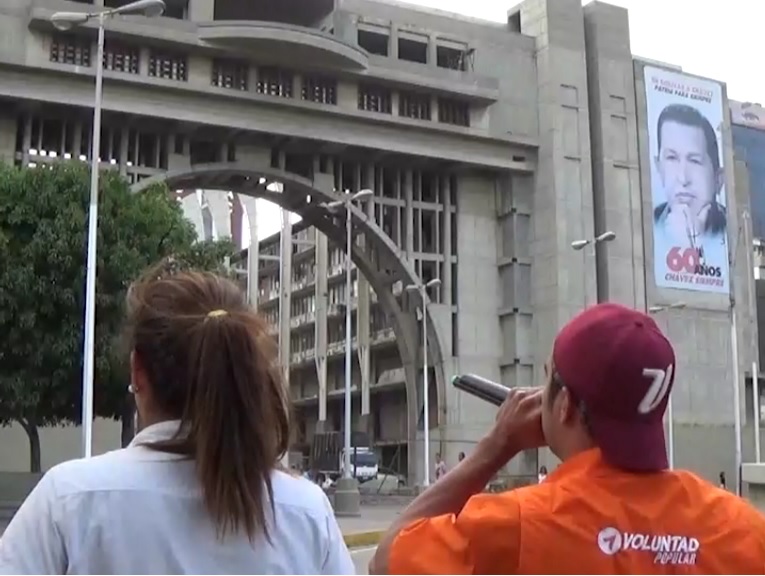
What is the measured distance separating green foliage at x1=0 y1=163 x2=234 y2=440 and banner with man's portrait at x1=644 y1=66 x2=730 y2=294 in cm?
2260

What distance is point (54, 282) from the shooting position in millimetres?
21750

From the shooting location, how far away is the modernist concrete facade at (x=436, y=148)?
103ft

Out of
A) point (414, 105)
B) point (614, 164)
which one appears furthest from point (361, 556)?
point (614, 164)

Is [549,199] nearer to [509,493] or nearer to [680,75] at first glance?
[680,75]

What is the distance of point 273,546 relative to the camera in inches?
80.8

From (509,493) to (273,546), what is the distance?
549 millimetres

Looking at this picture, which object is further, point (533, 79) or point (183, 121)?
point (533, 79)

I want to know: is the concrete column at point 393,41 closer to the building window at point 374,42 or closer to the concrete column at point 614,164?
the building window at point 374,42

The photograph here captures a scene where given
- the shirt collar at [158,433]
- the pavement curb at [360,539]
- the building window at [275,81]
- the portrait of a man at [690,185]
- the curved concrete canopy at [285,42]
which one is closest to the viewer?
the shirt collar at [158,433]

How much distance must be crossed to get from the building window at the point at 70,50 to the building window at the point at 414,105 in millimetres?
10635

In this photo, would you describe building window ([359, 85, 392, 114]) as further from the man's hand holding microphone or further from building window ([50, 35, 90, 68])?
the man's hand holding microphone

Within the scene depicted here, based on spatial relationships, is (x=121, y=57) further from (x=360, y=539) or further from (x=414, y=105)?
(x=360, y=539)

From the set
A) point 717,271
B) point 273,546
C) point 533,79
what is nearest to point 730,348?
point 717,271

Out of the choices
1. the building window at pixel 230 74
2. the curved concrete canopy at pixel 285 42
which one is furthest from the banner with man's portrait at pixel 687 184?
the building window at pixel 230 74
